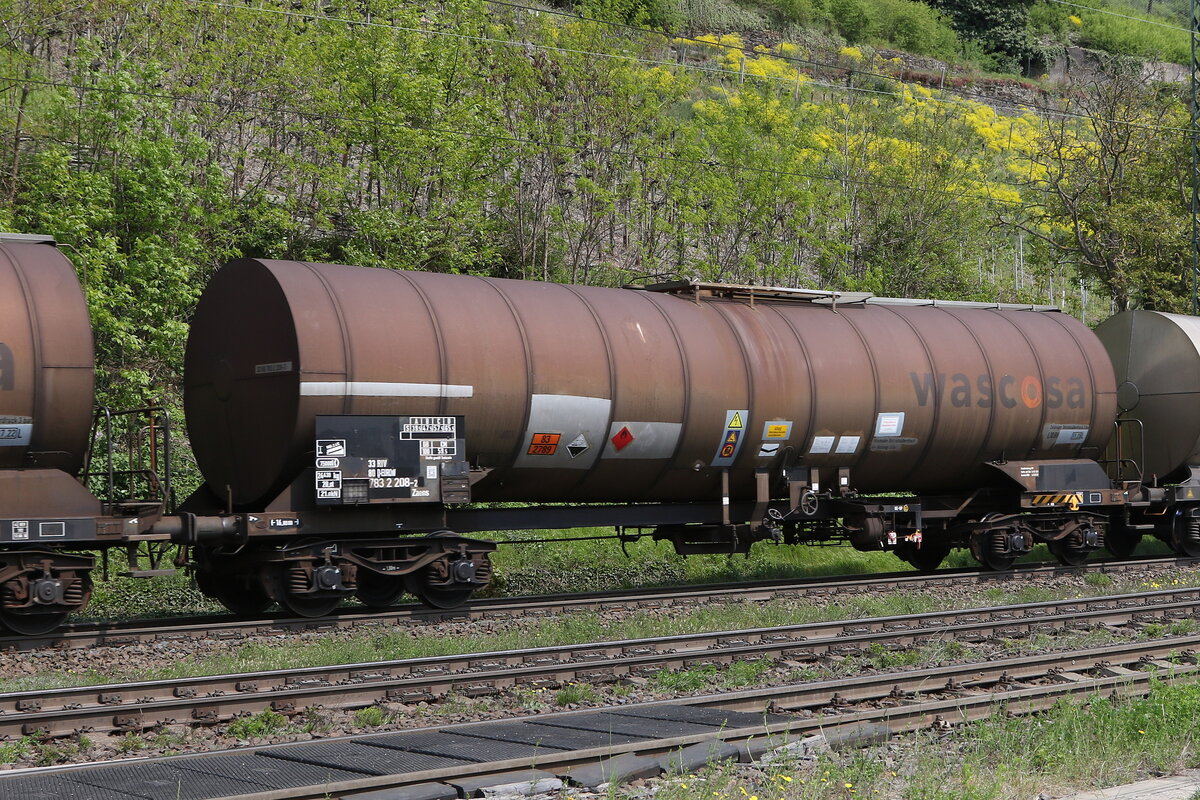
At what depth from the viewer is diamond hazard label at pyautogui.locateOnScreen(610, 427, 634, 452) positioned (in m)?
14.8

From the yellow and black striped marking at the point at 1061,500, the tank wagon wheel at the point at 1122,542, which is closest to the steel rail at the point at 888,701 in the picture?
the yellow and black striped marking at the point at 1061,500

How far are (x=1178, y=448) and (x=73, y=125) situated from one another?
21421 mm

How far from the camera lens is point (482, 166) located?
25.4 m

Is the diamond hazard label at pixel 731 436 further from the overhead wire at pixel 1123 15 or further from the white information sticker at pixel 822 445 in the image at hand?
the overhead wire at pixel 1123 15

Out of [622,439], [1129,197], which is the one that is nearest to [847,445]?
[622,439]

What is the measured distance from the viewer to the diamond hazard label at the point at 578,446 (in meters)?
14.5

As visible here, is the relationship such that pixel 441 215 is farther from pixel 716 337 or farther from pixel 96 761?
pixel 96 761

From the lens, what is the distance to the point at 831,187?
1409 inches

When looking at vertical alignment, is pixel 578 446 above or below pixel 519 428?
below

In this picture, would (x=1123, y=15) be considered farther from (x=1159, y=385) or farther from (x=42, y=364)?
(x=42, y=364)

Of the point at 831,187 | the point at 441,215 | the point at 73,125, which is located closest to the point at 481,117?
the point at 441,215

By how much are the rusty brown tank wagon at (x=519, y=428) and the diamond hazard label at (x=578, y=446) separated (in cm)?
4

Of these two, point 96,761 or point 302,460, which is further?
point 302,460

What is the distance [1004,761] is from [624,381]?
26.4 ft
